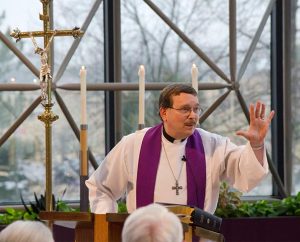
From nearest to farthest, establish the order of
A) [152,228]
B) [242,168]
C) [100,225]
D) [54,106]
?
[152,228], [100,225], [242,168], [54,106]

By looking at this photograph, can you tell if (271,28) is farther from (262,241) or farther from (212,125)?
(262,241)

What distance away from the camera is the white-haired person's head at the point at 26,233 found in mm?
2832

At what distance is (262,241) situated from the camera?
281 inches

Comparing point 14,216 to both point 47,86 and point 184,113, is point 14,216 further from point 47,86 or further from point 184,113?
point 184,113

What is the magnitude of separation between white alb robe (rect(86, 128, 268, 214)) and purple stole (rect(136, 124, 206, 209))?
27mm

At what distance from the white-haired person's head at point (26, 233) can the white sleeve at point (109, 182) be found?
186cm

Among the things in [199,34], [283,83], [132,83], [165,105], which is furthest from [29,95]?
[165,105]

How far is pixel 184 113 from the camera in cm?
466

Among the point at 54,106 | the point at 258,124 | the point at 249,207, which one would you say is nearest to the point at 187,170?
the point at 258,124

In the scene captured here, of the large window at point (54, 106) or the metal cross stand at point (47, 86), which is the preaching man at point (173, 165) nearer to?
the metal cross stand at point (47, 86)

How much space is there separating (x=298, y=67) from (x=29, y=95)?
8.12ft

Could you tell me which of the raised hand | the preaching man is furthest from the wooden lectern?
the preaching man

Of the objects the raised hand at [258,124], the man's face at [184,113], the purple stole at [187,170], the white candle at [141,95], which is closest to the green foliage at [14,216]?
the purple stole at [187,170]

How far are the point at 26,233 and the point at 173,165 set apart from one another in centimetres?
210
